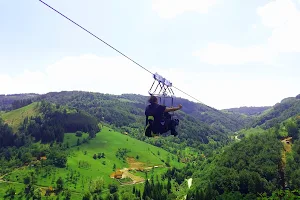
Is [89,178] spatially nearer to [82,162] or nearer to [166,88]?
[82,162]

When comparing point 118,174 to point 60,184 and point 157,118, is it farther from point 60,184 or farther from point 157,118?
point 157,118

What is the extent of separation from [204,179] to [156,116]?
11991cm

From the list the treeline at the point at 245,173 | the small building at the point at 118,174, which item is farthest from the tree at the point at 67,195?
the treeline at the point at 245,173

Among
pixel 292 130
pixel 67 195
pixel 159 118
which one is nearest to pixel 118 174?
pixel 67 195

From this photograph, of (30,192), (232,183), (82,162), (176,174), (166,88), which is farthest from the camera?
(82,162)

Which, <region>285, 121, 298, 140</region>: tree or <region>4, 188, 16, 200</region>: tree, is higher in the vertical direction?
<region>285, 121, 298, 140</region>: tree

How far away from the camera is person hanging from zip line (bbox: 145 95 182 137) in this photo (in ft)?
115

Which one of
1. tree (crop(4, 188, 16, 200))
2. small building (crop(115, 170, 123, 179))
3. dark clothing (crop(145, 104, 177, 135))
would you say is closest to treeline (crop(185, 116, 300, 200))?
small building (crop(115, 170, 123, 179))

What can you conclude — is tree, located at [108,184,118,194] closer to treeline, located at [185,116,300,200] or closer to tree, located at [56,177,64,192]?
tree, located at [56,177,64,192]

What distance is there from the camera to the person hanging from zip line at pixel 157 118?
34.9 m

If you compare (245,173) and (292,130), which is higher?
(292,130)

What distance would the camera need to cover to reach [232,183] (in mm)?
132250

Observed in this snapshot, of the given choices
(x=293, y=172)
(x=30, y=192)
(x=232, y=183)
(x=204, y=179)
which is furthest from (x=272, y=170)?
(x=30, y=192)

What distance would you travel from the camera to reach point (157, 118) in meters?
35.3
